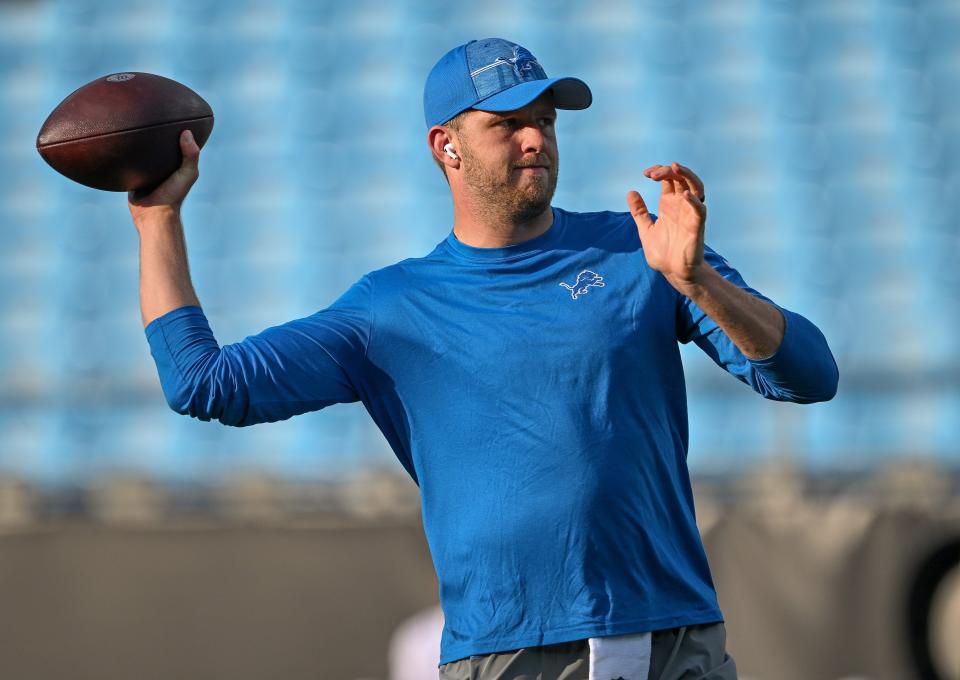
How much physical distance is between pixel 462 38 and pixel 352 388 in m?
7.27

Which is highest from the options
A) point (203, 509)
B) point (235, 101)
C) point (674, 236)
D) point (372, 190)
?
point (235, 101)

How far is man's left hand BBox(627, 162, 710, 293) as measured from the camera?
2.30 metres

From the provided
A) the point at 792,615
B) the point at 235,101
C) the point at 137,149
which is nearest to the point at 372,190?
the point at 235,101

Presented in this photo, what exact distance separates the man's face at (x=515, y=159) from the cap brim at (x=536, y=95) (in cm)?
2

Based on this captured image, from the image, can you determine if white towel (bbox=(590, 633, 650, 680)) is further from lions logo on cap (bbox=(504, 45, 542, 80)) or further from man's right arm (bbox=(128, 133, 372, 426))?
lions logo on cap (bbox=(504, 45, 542, 80))

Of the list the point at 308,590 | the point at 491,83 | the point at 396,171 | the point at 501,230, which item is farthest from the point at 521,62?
the point at 396,171

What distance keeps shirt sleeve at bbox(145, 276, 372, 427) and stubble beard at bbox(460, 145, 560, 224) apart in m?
0.31

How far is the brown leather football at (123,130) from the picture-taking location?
2.81 m

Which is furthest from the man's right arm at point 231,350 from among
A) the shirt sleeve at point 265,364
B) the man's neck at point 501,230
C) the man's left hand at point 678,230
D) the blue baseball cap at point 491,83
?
the man's left hand at point 678,230

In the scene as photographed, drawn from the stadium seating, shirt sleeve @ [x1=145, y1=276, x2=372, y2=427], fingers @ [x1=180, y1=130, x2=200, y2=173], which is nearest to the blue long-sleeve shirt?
shirt sleeve @ [x1=145, y1=276, x2=372, y2=427]

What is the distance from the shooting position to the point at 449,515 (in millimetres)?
2523

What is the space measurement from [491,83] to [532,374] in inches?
25.8

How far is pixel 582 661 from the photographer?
240cm

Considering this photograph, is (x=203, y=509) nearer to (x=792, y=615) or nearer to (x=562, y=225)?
(x=792, y=615)
